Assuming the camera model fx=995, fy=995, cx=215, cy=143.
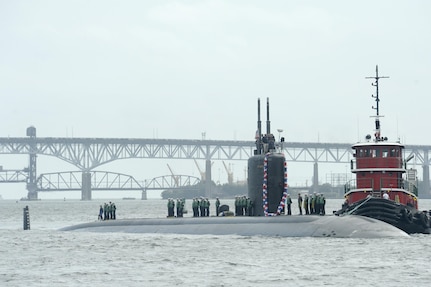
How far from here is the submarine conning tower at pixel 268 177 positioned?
126 ft

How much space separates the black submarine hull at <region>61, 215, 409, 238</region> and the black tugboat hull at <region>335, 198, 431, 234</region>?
146cm

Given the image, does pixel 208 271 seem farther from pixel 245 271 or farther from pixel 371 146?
pixel 371 146

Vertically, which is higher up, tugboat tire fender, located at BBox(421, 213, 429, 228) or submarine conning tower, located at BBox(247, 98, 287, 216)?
submarine conning tower, located at BBox(247, 98, 287, 216)

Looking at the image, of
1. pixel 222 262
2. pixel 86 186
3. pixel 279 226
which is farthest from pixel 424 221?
pixel 86 186

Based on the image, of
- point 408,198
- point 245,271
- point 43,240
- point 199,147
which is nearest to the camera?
point 245,271

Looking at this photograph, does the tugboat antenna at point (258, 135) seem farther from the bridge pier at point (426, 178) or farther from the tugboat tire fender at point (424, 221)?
the bridge pier at point (426, 178)

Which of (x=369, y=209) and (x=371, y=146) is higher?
(x=371, y=146)

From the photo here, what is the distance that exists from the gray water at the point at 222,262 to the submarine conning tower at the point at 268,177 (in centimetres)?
203

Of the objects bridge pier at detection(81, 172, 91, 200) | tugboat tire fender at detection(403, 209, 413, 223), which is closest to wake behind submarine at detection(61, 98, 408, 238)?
tugboat tire fender at detection(403, 209, 413, 223)

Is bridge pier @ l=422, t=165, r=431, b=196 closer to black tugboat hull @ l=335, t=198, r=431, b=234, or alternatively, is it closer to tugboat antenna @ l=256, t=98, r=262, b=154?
tugboat antenna @ l=256, t=98, r=262, b=154

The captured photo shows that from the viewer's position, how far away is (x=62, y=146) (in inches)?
7141

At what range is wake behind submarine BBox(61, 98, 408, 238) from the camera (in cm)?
3488

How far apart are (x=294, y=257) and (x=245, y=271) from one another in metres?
3.16

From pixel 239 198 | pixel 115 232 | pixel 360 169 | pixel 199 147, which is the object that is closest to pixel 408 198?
pixel 360 169
